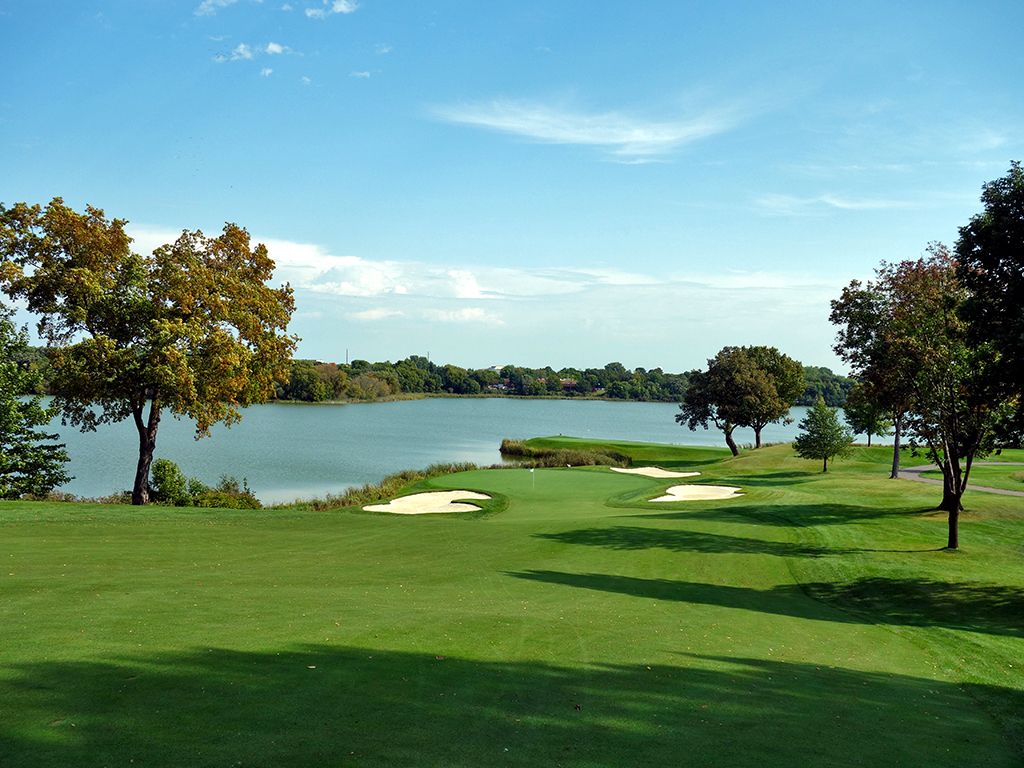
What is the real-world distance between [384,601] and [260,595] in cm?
198

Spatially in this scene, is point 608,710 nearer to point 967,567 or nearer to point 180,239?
point 967,567

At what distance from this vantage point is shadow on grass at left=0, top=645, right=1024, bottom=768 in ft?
18.2

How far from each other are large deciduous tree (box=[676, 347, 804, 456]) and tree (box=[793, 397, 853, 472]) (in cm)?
1311

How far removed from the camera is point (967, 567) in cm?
1923

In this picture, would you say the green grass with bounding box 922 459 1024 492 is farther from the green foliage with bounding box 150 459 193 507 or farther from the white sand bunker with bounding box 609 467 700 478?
the green foliage with bounding box 150 459 193 507

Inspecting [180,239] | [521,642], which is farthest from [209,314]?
[521,642]

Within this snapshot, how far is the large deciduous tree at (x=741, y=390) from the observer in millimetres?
64688

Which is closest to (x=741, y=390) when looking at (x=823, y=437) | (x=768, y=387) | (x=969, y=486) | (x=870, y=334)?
(x=768, y=387)

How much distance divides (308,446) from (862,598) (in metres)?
Result: 60.9

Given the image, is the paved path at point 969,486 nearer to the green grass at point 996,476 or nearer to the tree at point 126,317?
the green grass at point 996,476

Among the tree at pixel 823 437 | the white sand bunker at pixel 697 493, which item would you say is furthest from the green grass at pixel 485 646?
the tree at pixel 823 437

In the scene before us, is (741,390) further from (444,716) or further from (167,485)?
(444,716)

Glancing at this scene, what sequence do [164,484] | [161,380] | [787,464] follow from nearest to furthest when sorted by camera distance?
[161,380] → [164,484] → [787,464]

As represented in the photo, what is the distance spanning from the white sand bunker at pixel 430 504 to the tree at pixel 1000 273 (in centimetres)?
2151
